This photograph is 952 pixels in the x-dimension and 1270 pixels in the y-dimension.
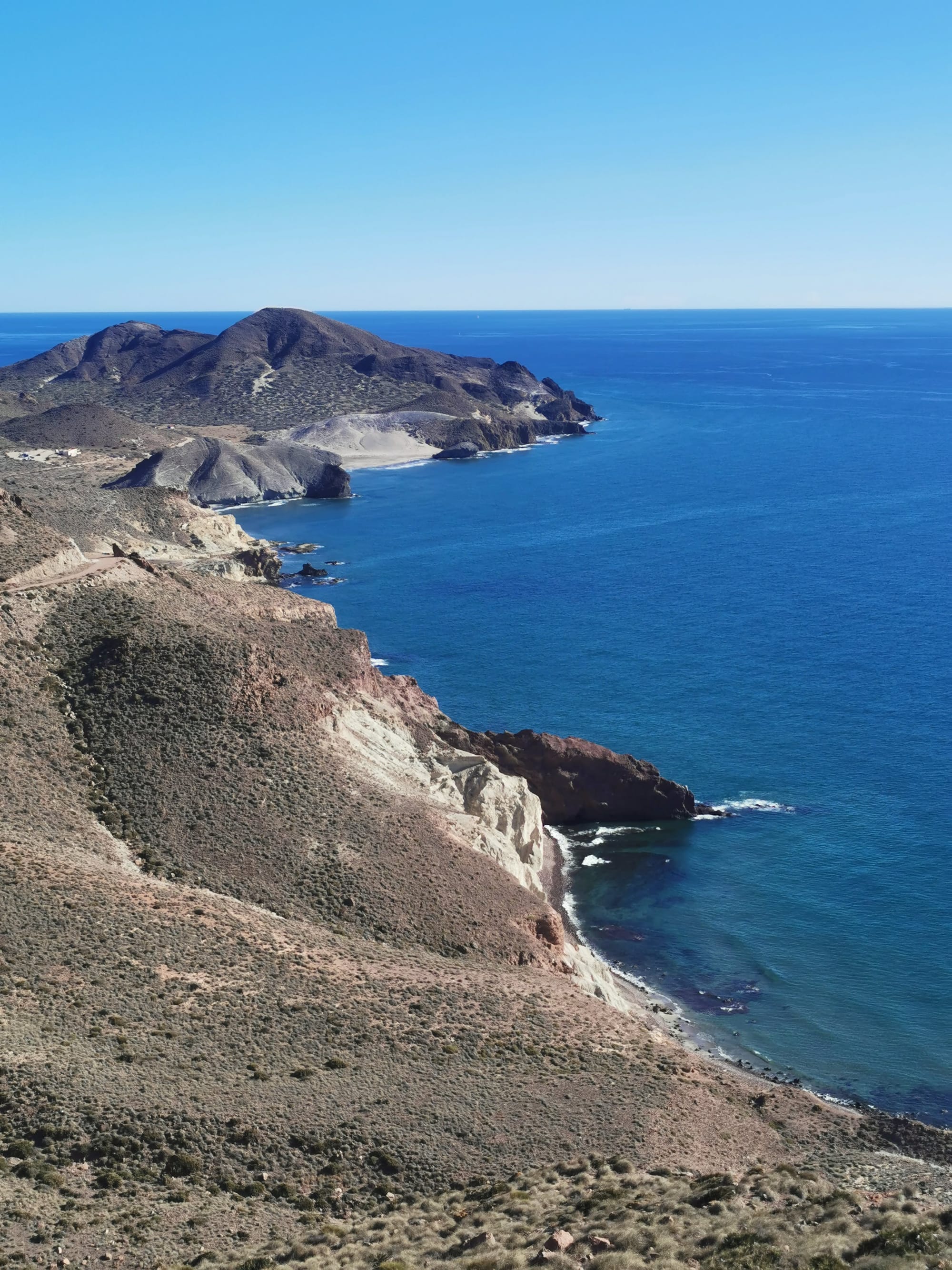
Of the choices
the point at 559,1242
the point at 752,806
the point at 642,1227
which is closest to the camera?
the point at 559,1242

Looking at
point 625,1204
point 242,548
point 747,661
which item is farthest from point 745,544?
point 625,1204

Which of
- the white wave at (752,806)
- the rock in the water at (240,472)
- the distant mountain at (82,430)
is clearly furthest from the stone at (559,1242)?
the distant mountain at (82,430)

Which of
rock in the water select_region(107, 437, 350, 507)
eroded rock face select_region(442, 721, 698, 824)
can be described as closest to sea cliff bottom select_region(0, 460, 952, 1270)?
eroded rock face select_region(442, 721, 698, 824)

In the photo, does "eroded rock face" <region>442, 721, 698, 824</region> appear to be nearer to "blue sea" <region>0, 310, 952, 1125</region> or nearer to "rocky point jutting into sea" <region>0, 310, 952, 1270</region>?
"blue sea" <region>0, 310, 952, 1125</region>

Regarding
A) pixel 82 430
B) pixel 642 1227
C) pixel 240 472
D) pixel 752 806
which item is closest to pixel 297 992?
pixel 642 1227

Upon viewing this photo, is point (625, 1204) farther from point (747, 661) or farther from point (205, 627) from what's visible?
point (747, 661)

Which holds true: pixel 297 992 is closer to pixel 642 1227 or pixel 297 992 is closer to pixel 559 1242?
pixel 559 1242
